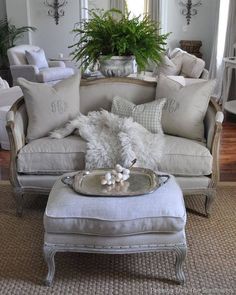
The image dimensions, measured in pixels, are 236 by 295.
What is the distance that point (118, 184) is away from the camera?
2152 millimetres

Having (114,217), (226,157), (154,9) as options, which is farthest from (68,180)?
(154,9)

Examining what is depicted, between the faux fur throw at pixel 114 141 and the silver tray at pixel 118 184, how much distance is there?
0.28 metres

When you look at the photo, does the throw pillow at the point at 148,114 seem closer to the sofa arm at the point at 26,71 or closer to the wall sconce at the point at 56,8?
the sofa arm at the point at 26,71

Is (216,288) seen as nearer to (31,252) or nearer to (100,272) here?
(100,272)

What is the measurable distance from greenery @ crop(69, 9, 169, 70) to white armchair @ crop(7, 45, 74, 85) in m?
3.54

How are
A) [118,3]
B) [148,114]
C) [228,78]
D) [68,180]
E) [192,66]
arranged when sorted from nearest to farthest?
[68,180]
[148,114]
[228,78]
[192,66]
[118,3]

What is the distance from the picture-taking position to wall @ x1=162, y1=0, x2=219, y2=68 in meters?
7.70

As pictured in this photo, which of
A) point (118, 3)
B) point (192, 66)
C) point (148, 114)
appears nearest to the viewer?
point (148, 114)

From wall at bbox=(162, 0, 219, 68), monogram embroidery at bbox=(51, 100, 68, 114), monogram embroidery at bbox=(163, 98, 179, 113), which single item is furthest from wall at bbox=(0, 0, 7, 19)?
monogram embroidery at bbox=(163, 98, 179, 113)

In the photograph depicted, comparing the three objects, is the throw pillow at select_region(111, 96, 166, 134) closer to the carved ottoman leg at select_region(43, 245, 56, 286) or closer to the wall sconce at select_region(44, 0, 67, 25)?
the carved ottoman leg at select_region(43, 245, 56, 286)

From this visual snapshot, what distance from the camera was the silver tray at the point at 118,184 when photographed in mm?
2059

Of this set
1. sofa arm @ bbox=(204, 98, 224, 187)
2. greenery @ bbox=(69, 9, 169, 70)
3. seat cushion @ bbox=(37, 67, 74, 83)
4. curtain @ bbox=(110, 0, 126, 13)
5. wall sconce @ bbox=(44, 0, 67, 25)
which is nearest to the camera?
sofa arm @ bbox=(204, 98, 224, 187)

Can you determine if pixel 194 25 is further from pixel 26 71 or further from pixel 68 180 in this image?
pixel 68 180

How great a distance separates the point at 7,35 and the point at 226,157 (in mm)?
5529
